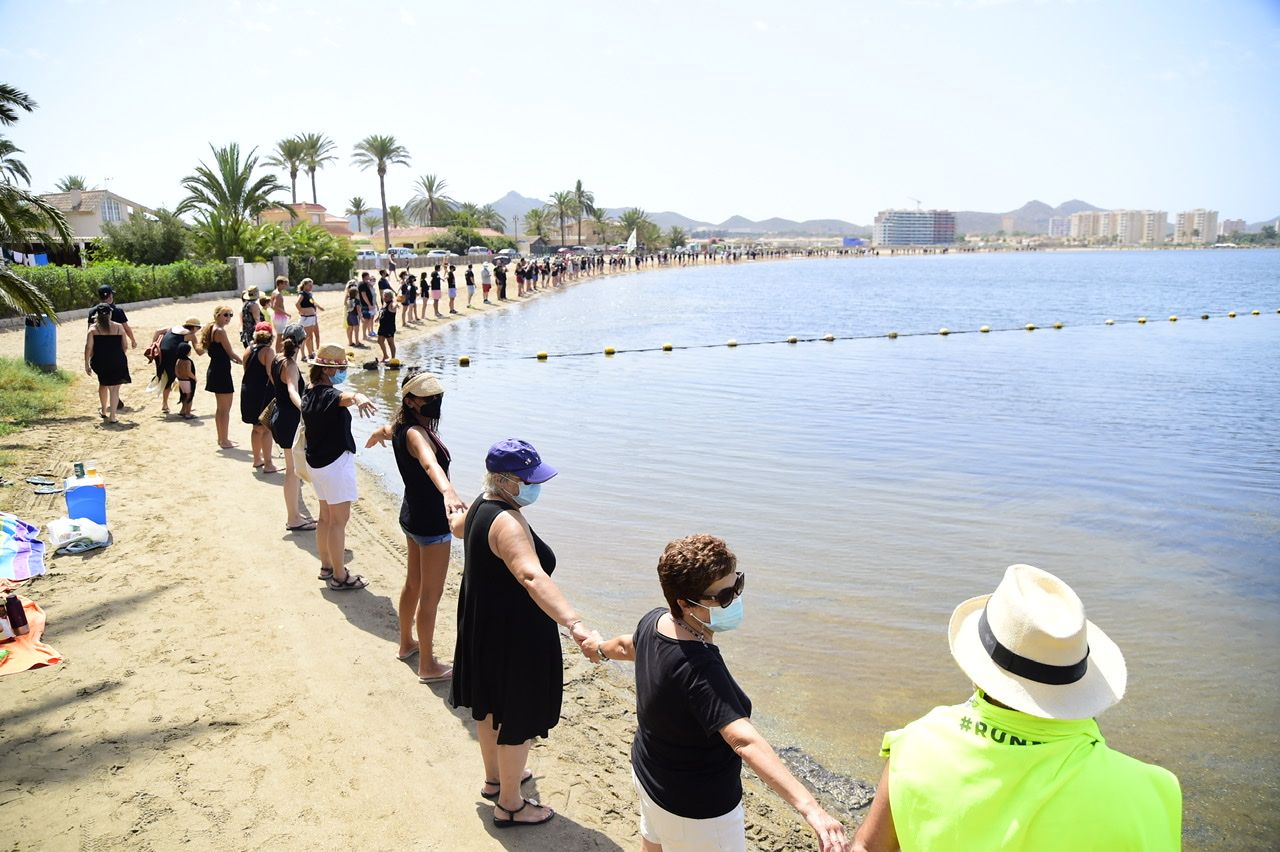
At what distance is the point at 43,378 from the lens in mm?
13695

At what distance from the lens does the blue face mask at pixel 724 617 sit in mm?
2658

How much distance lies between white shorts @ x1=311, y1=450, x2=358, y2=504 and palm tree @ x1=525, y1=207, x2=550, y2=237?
116 meters

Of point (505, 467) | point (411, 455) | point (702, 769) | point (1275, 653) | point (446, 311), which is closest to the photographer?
point (702, 769)

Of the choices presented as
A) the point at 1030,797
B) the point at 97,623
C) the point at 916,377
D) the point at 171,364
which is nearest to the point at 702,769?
the point at 1030,797

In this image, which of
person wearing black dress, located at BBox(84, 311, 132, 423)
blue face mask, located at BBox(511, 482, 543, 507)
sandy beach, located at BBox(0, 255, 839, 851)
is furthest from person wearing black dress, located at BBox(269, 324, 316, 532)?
person wearing black dress, located at BBox(84, 311, 132, 423)

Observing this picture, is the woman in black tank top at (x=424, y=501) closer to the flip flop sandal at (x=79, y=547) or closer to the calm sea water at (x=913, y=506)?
the calm sea water at (x=913, y=506)

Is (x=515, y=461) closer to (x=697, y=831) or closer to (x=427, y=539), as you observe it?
(x=697, y=831)

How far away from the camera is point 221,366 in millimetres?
10297

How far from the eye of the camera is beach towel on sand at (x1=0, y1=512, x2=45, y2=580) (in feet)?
20.8

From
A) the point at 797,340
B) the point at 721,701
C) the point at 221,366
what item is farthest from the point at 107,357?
the point at 797,340

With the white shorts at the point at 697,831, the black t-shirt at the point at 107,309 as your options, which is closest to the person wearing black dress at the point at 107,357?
the black t-shirt at the point at 107,309

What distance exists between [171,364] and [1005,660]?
12.3 metres

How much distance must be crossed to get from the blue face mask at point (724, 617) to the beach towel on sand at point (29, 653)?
15.0 feet

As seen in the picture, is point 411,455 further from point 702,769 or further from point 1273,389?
point 1273,389
